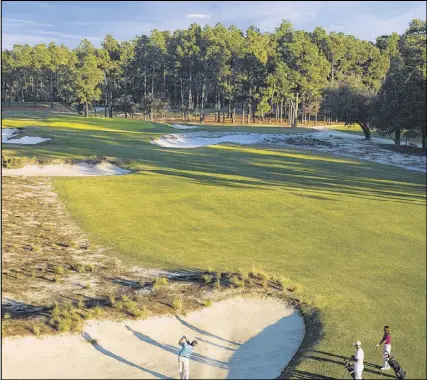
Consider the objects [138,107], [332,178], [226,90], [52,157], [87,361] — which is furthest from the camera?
[138,107]

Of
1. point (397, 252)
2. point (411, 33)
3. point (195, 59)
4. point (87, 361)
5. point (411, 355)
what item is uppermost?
point (195, 59)

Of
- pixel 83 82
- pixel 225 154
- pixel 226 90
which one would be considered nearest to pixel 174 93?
pixel 226 90

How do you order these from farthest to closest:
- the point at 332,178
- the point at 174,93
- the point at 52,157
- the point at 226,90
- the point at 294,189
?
the point at 174,93
the point at 226,90
the point at 52,157
the point at 294,189
the point at 332,178

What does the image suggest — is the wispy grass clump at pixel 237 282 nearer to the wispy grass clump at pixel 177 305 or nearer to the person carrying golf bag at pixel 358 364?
the wispy grass clump at pixel 177 305

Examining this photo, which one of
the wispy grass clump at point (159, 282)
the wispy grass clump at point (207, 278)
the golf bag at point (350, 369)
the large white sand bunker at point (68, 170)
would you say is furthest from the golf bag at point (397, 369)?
the large white sand bunker at point (68, 170)

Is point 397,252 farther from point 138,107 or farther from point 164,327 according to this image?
point 138,107

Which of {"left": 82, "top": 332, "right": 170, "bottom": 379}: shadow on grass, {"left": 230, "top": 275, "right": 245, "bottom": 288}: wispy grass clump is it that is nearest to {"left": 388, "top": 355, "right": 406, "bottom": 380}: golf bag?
{"left": 82, "top": 332, "right": 170, "bottom": 379}: shadow on grass

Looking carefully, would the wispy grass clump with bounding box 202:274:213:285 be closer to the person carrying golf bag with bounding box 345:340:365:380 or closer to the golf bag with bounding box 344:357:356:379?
the golf bag with bounding box 344:357:356:379
